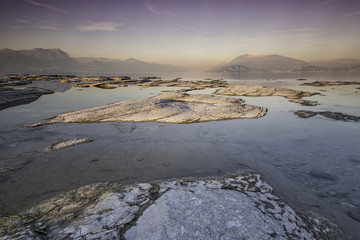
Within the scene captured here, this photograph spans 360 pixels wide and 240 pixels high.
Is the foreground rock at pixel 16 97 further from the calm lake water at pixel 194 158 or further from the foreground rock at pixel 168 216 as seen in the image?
the foreground rock at pixel 168 216

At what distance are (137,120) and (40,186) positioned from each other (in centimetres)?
615

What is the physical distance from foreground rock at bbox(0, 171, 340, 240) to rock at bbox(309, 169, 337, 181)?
5.62 feet

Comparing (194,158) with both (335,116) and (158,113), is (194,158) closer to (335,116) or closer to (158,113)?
(158,113)

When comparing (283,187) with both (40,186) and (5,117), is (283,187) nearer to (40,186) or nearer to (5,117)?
(40,186)

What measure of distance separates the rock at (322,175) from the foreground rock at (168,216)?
5.62 feet

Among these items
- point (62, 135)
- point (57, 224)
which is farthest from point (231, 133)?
point (62, 135)

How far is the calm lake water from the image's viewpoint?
4.04 metres

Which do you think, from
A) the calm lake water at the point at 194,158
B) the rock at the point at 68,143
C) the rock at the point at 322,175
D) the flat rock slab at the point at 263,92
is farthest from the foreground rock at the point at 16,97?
the flat rock slab at the point at 263,92

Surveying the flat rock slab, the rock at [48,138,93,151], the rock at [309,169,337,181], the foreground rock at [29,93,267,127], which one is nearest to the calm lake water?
the rock at [309,169,337,181]

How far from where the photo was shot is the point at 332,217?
11.0ft

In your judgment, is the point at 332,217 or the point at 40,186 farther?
the point at 40,186

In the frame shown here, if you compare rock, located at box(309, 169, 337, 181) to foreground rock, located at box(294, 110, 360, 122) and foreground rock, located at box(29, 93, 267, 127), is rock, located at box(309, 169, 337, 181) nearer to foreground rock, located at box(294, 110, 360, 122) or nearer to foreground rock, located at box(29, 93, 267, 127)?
foreground rock, located at box(29, 93, 267, 127)

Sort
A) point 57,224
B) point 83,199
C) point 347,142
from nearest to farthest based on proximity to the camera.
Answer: point 57,224
point 83,199
point 347,142

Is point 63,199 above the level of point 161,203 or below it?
below
